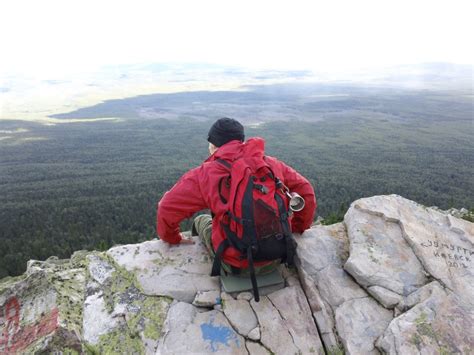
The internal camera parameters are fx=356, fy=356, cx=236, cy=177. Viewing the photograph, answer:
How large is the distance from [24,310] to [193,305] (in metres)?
2.72

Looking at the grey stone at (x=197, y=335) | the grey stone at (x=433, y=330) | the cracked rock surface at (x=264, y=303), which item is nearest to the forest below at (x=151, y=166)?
the cracked rock surface at (x=264, y=303)

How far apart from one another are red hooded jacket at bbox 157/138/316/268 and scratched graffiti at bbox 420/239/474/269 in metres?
2.93

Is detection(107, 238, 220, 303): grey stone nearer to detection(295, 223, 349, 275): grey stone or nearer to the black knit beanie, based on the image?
detection(295, 223, 349, 275): grey stone

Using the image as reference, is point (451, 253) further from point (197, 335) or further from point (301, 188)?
point (197, 335)

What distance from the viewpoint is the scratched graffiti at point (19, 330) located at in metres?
5.11

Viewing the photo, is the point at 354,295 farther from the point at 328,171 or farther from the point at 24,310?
the point at 328,171

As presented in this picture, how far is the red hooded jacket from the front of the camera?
552 cm

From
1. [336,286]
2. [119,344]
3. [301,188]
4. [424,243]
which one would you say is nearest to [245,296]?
[336,286]

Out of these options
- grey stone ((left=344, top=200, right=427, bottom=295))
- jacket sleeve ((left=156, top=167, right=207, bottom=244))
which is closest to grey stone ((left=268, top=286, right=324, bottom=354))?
grey stone ((left=344, top=200, right=427, bottom=295))

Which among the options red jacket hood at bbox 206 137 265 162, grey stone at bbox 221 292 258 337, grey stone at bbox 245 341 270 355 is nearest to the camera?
grey stone at bbox 245 341 270 355

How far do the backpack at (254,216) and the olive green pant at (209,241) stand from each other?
0.49m

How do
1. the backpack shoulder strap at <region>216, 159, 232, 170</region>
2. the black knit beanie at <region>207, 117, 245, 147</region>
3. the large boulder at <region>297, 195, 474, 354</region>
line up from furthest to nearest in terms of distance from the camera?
the black knit beanie at <region>207, 117, 245, 147</region> → the backpack shoulder strap at <region>216, 159, 232, 170</region> → the large boulder at <region>297, 195, 474, 354</region>

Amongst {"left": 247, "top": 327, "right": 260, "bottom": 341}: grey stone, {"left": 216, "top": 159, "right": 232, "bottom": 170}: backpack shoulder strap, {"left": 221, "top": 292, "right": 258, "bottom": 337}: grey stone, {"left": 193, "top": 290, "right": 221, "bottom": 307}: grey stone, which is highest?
{"left": 216, "top": 159, "right": 232, "bottom": 170}: backpack shoulder strap

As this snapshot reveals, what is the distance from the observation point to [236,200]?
5.23 metres
